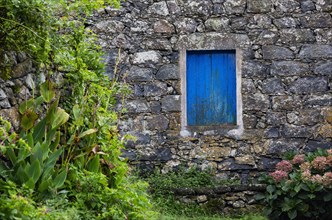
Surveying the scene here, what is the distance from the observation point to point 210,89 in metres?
10.3

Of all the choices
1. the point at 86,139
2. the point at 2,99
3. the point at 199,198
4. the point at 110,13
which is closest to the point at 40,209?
the point at 2,99

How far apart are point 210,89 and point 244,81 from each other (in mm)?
510

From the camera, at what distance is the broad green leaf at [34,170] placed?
5578 mm

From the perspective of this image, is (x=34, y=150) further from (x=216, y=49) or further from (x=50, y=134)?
(x=216, y=49)

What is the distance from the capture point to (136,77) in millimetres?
10133

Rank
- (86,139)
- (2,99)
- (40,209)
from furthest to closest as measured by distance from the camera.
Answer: (86,139)
(2,99)
(40,209)

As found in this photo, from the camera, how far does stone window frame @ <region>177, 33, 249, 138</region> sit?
10.1 meters

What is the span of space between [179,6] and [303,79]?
6.47ft

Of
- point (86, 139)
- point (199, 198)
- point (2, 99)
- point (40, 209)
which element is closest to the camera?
point (40, 209)

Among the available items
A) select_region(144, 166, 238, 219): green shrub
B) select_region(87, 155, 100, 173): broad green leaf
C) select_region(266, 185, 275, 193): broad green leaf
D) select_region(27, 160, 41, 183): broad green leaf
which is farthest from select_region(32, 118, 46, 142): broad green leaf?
select_region(266, 185, 275, 193): broad green leaf

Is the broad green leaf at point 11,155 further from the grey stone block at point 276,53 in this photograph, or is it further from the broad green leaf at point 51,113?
the grey stone block at point 276,53

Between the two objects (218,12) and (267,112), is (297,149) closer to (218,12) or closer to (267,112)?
(267,112)

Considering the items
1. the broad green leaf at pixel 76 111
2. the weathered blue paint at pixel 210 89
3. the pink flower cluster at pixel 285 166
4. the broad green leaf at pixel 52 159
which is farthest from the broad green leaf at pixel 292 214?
the broad green leaf at pixel 52 159

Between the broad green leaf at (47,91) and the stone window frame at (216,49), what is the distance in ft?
13.3
